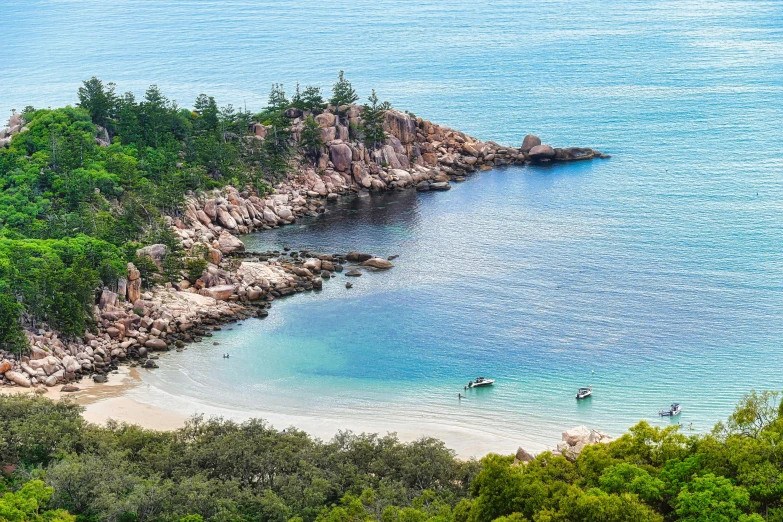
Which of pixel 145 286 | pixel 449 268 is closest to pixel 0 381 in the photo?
pixel 145 286

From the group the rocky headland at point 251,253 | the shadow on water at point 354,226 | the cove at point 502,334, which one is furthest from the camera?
the shadow on water at point 354,226

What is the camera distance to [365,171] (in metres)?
129

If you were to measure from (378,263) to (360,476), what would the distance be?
154 ft

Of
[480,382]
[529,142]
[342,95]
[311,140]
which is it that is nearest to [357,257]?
[311,140]

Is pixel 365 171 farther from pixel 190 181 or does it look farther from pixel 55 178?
pixel 55 178

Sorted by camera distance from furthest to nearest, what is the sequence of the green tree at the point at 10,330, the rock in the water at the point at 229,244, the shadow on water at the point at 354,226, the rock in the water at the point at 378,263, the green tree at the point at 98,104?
the green tree at the point at 98,104, the shadow on water at the point at 354,226, the rock in the water at the point at 229,244, the rock in the water at the point at 378,263, the green tree at the point at 10,330

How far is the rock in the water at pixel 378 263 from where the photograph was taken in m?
102

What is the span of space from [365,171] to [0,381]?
6309 cm

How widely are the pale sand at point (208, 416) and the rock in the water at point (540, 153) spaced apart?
73.6 meters

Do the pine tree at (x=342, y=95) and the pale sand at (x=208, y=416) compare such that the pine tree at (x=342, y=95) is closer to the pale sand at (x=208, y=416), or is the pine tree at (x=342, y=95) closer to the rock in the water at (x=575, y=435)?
the pale sand at (x=208, y=416)

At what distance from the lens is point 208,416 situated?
73.4 m

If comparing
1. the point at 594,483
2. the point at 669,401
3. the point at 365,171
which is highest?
the point at 365,171

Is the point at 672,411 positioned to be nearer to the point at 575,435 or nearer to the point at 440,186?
the point at 575,435

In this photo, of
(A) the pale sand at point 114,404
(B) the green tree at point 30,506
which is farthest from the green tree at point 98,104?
(B) the green tree at point 30,506
